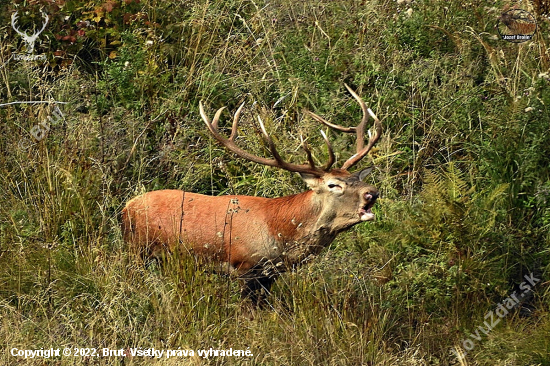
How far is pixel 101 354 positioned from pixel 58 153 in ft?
7.05

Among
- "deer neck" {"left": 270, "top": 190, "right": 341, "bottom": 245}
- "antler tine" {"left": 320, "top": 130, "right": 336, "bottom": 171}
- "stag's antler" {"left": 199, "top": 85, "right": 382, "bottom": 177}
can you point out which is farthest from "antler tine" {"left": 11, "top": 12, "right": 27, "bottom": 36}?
"antler tine" {"left": 320, "top": 130, "right": 336, "bottom": 171}

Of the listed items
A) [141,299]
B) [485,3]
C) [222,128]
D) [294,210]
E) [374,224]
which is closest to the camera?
[141,299]

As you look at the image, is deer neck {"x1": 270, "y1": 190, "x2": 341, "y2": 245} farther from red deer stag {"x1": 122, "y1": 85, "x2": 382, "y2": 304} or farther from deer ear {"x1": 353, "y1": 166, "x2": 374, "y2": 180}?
deer ear {"x1": 353, "y1": 166, "x2": 374, "y2": 180}

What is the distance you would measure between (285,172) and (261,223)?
37.9 inches

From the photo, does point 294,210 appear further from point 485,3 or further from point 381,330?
point 485,3

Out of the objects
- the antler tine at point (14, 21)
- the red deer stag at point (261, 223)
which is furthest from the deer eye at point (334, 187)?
the antler tine at point (14, 21)

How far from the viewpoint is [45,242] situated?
6551mm

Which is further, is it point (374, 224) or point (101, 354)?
point (374, 224)

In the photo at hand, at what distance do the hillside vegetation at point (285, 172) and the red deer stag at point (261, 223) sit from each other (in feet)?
0.54

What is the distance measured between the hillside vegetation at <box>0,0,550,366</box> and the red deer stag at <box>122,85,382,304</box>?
0.16 m

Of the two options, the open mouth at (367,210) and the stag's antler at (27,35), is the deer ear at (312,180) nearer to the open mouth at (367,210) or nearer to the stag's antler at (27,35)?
the open mouth at (367,210)

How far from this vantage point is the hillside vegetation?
5.84 metres

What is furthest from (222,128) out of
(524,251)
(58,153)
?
(524,251)

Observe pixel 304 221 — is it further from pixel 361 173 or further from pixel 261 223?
pixel 361 173
